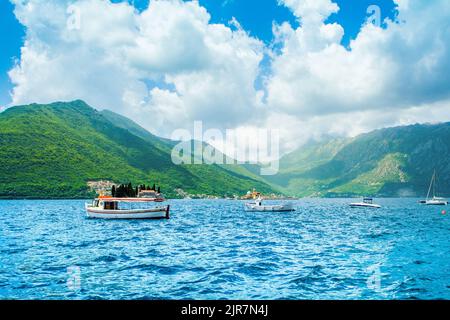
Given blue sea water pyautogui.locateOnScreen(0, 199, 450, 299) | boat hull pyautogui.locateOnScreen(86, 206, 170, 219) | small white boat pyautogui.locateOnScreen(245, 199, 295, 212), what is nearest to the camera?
blue sea water pyautogui.locateOnScreen(0, 199, 450, 299)

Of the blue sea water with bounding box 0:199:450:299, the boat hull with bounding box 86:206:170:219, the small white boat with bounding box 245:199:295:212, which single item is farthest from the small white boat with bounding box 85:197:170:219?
the small white boat with bounding box 245:199:295:212

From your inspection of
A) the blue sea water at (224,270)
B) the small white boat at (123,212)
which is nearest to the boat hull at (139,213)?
the small white boat at (123,212)

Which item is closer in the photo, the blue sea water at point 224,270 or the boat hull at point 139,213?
the blue sea water at point 224,270

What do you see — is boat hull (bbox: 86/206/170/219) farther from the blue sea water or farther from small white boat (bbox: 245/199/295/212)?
small white boat (bbox: 245/199/295/212)

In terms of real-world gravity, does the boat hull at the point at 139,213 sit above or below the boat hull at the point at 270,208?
above

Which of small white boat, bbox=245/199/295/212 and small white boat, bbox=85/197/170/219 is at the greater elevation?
small white boat, bbox=85/197/170/219

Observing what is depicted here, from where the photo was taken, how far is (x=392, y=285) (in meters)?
24.0

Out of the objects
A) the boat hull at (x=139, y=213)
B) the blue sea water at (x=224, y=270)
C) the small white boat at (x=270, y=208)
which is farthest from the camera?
the small white boat at (x=270, y=208)

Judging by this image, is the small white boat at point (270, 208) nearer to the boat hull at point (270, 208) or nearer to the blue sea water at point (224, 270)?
the boat hull at point (270, 208)

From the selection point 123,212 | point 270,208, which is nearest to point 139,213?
point 123,212
